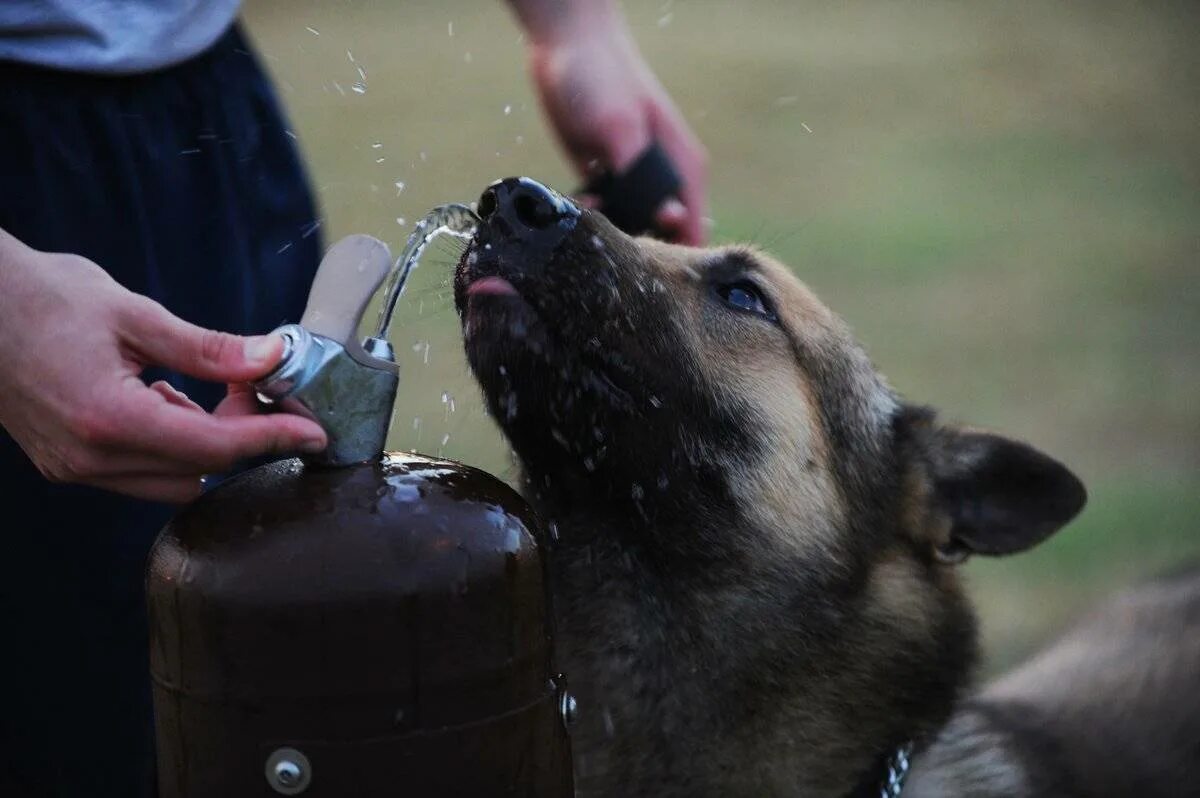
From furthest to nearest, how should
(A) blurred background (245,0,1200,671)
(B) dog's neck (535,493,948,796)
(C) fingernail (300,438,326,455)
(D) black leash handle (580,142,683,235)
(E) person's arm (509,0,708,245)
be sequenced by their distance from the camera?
(A) blurred background (245,0,1200,671) → (D) black leash handle (580,142,683,235) → (E) person's arm (509,0,708,245) → (B) dog's neck (535,493,948,796) → (C) fingernail (300,438,326,455)

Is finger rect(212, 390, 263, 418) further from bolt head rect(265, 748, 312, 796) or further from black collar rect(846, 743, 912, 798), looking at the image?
black collar rect(846, 743, 912, 798)

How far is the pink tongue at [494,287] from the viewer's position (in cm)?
299

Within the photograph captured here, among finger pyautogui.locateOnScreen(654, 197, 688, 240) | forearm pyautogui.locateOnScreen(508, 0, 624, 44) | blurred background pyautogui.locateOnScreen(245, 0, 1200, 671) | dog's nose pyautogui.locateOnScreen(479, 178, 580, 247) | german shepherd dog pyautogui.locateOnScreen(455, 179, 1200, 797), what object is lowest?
blurred background pyautogui.locateOnScreen(245, 0, 1200, 671)

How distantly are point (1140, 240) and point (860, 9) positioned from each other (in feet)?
33.9

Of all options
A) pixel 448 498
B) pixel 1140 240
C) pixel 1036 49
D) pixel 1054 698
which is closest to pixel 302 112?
pixel 1140 240

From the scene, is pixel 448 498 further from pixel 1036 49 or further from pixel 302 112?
pixel 1036 49

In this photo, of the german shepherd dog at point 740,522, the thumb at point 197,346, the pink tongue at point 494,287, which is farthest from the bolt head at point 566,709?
the pink tongue at point 494,287

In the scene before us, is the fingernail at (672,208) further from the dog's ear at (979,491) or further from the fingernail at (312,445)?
the fingernail at (312,445)

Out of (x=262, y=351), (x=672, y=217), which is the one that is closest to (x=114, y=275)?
(x=262, y=351)

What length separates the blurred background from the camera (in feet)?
24.1

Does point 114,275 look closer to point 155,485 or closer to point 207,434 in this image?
point 155,485

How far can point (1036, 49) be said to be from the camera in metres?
19.6

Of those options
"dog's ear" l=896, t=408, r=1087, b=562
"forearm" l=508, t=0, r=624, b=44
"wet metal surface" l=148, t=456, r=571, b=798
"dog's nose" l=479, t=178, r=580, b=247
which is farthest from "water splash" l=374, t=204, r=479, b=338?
"dog's ear" l=896, t=408, r=1087, b=562

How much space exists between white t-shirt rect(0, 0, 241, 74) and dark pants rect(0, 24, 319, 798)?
0.19 ft
